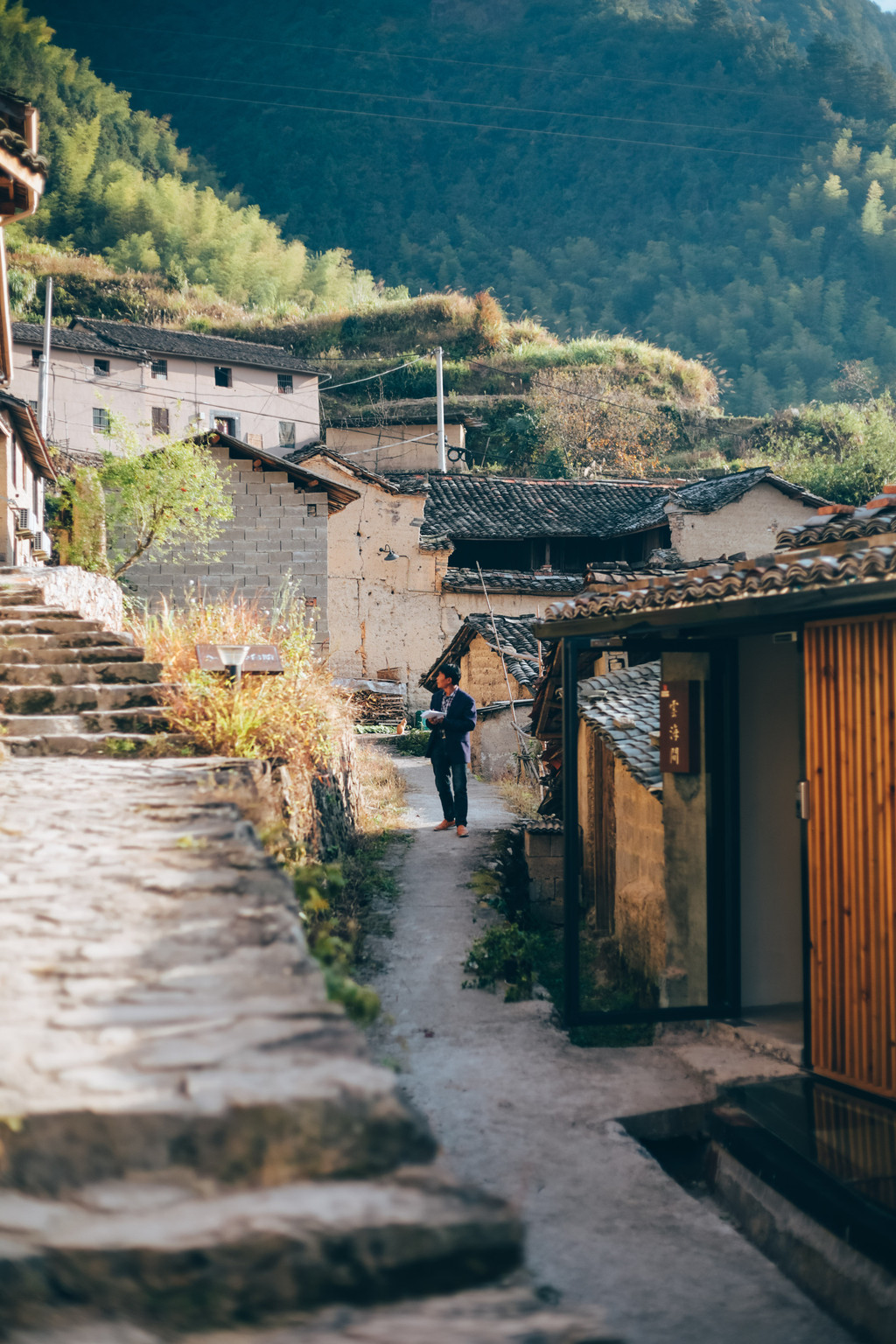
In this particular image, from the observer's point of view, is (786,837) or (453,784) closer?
(786,837)

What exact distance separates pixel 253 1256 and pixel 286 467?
1945 cm

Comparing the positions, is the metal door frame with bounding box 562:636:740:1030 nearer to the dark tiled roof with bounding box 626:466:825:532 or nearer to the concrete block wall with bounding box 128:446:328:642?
the concrete block wall with bounding box 128:446:328:642

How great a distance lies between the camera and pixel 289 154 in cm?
8262

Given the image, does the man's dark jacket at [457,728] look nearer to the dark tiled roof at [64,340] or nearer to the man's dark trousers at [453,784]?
the man's dark trousers at [453,784]

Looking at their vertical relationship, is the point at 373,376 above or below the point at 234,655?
above

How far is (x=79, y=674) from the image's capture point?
704cm

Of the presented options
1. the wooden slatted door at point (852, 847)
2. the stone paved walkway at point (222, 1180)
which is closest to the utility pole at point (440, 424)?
the wooden slatted door at point (852, 847)

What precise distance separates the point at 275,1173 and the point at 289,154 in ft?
305

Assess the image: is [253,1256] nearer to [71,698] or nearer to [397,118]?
[71,698]

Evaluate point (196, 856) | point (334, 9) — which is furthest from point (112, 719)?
point (334, 9)

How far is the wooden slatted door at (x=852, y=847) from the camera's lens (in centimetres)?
489

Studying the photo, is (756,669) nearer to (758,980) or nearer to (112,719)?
(758,980)

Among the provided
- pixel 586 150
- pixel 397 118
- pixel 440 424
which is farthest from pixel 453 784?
pixel 397 118

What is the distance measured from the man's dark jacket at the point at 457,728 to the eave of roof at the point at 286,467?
436 inches
